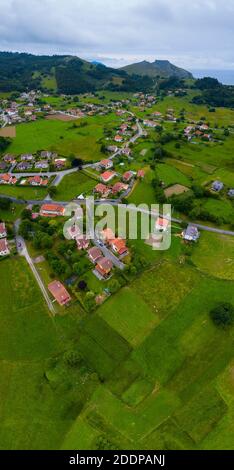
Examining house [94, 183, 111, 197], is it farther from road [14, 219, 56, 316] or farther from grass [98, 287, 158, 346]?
grass [98, 287, 158, 346]

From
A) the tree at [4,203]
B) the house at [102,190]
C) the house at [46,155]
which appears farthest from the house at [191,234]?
the house at [46,155]

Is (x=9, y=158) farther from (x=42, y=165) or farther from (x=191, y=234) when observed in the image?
(x=191, y=234)

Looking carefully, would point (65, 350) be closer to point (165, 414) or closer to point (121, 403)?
point (121, 403)

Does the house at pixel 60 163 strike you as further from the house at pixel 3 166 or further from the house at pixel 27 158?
the house at pixel 3 166

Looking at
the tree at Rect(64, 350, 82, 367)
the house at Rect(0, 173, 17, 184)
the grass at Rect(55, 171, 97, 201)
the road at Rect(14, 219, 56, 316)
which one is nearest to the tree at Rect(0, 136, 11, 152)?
the house at Rect(0, 173, 17, 184)

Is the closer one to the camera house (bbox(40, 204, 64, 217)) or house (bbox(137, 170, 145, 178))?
house (bbox(40, 204, 64, 217))

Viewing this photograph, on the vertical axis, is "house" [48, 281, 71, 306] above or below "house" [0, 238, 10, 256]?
below

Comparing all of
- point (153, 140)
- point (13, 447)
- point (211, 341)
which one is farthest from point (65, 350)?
point (153, 140)
